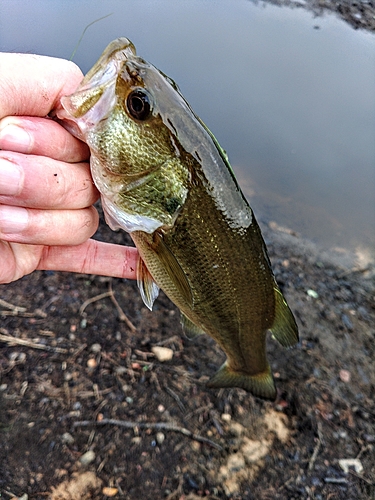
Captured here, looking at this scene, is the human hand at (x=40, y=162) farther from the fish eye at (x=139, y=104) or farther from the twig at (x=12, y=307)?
the twig at (x=12, y=307)

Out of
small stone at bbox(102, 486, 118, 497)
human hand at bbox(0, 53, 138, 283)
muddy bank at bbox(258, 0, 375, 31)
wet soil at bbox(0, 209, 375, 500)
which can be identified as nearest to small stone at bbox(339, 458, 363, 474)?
wet soil at bbox(0, 209, 375, 500)

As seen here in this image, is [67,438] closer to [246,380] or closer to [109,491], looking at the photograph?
[109,491]

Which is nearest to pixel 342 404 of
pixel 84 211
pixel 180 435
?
pixel 180 435

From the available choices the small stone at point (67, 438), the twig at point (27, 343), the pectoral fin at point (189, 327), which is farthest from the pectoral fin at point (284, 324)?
the twig at point (27, 343)

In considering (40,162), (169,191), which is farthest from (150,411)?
(40,162)

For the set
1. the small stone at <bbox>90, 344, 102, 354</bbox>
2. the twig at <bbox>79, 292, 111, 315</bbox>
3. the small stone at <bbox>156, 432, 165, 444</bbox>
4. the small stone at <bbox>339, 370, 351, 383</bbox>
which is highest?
the small stone at <bbox>339, 370, 351, 383</bbox>

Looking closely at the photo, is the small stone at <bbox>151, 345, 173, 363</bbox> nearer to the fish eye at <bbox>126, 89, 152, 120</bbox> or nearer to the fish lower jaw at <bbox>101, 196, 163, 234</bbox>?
the fish lower jaw at <bbox>101, 196, 163, 234</bbox>

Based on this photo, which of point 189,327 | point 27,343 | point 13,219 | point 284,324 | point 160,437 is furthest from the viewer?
point 27,343
